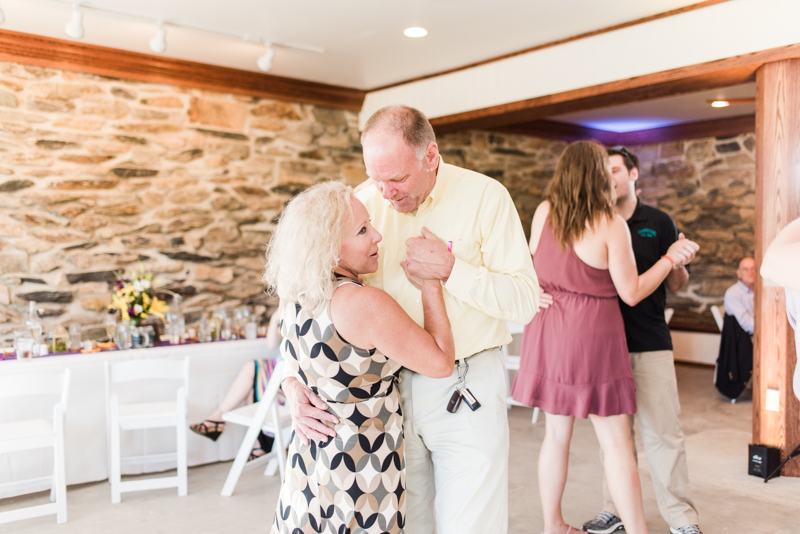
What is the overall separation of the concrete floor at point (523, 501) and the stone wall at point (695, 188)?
3.60 meters

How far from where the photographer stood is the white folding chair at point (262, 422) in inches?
146

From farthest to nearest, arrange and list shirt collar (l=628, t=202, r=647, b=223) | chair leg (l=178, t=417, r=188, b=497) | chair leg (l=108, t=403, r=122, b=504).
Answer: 1. chair leg (l=178, t=417, r=188, b=497)
2. chair leg (l=108, t=403, r=122, b=504)
3. shirt collar (l=628, t=202, r=647, b=223)

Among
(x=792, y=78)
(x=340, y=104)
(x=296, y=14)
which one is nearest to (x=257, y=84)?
(x=340, y=104)

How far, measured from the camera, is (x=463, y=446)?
1.82 meters

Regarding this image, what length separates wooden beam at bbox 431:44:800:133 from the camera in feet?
12.2

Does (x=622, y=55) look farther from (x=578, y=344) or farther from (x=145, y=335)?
(x=145, y=335)

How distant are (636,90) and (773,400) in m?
2.12

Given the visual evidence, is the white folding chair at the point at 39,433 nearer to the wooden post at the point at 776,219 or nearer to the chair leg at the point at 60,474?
the chair leg at the point at 60,474

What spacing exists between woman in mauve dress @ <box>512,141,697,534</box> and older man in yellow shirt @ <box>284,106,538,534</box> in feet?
2.75

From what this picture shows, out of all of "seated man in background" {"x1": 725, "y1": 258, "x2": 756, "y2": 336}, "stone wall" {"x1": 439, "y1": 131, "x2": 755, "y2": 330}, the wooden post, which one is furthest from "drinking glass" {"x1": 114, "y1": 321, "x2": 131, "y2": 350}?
"seated man in background" {"x1": 725, "y1": 258, "x2": 756, "y2": 336}

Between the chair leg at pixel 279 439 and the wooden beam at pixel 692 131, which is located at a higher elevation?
the wooden beam at pixel 692 131

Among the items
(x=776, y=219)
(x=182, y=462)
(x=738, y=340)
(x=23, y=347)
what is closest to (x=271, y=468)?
(x=182, y=462)

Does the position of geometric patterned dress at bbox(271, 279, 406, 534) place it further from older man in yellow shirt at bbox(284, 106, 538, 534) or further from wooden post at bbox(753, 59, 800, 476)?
wooden post at bbox(753, 59, 800, 476)

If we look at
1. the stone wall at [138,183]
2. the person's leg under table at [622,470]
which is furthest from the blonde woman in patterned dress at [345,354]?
the stone wall at [138,183]
